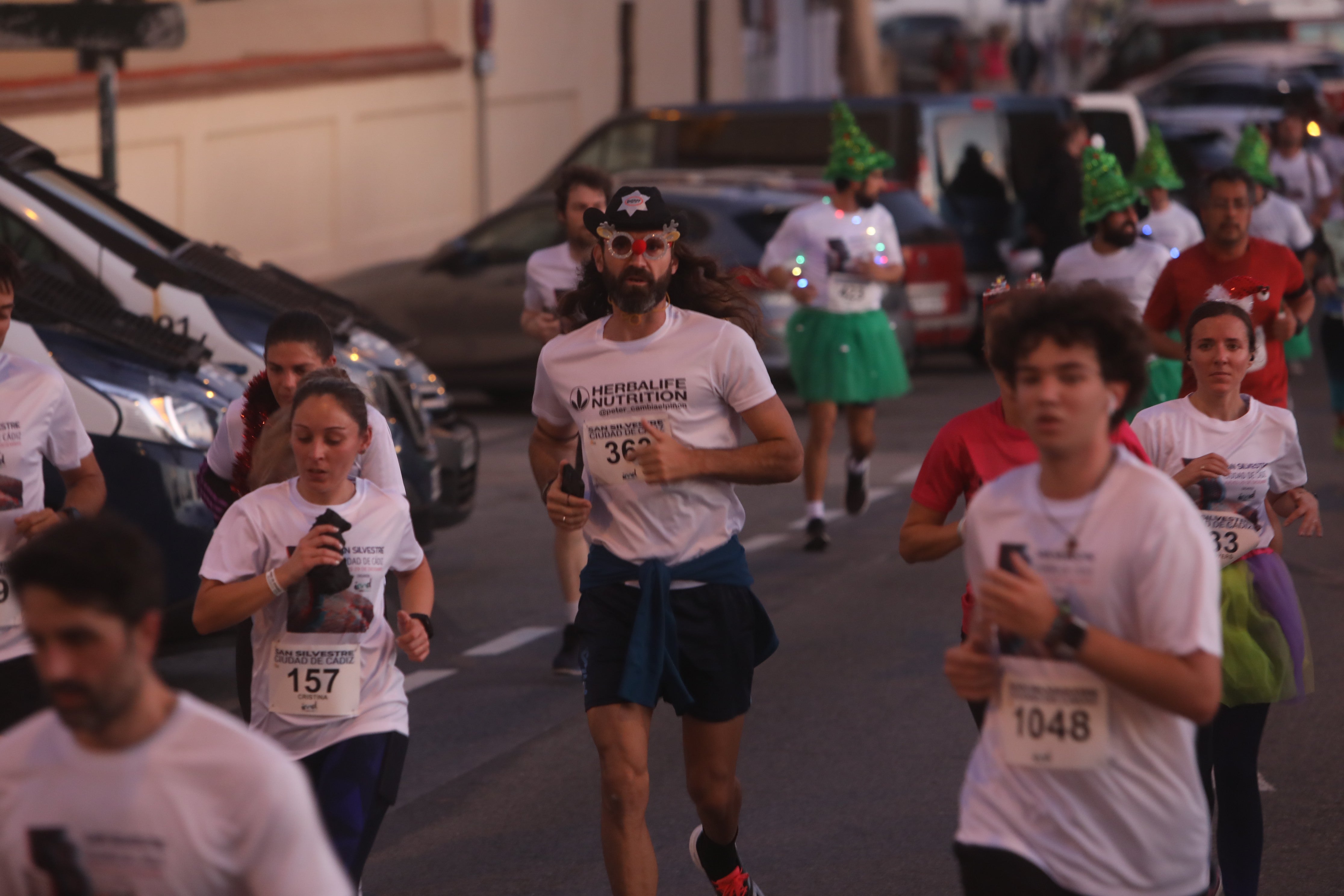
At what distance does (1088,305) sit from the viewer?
3.58 m

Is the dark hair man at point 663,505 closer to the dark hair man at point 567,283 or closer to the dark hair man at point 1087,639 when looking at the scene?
the dark hair man at point 1087,639

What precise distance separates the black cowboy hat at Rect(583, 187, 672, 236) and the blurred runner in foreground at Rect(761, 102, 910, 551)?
575 centimetres

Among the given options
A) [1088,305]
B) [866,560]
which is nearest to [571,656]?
[866,560]

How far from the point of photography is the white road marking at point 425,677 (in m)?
8.26

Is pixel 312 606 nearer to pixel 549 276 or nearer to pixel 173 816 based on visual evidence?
pixel 173 816

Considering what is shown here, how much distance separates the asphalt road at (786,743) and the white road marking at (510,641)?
0.02 m

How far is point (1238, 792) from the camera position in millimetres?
5277

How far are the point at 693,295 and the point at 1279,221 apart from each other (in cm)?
807

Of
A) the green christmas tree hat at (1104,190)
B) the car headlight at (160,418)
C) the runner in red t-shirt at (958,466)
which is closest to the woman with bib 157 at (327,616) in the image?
the runner in red t-shirt at (958,466)

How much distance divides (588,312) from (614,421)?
566mm

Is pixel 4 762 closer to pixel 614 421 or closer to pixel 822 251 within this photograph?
pixel 614 421

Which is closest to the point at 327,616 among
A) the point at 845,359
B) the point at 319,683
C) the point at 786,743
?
the point at 319,683

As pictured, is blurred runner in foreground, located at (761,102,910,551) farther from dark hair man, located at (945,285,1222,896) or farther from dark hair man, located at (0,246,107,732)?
dark hair man, located at (945,285,1222,896)

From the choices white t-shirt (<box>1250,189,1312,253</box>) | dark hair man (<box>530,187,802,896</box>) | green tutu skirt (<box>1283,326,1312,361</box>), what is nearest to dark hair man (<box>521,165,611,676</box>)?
dark hair man (<box>530,187,802,896</box>)
